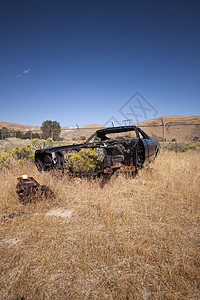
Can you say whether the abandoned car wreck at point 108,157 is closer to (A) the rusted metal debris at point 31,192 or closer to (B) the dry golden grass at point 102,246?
(B) the dry golden grass at point 102,246

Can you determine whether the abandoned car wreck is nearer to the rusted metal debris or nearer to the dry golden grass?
the dry golden grass

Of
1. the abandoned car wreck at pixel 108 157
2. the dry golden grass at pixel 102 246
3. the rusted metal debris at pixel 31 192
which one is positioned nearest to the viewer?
the dry golden grass at pixel 102 246

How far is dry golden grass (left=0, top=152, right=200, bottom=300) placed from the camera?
156cm

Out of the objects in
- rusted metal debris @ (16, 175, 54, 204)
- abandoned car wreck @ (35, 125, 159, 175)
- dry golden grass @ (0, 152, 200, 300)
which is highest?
abandoned car wreck @ (35, 125, 159, 175)

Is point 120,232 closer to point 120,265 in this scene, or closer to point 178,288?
point 120,265

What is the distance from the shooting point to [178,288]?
60.6 inches

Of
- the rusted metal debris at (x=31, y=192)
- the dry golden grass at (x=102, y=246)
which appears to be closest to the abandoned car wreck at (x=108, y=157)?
the dry golden grass at (x=102, y=246)

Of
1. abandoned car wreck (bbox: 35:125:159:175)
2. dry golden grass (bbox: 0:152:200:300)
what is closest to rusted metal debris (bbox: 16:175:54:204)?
dry golden grass (bbox: 0:152:200:300)

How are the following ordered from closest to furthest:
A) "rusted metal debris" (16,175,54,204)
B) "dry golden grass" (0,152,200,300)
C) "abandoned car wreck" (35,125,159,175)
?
"dry golden grass" (0,152,200,300) → "rusted metal debris" (16,175,54,204) → "abandoned car wreck" (35,125,159,175)

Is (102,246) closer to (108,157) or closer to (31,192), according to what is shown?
(31,192)

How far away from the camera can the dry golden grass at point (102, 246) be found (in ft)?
5.13

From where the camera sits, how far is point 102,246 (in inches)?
84.6

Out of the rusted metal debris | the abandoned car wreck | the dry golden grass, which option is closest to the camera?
the dry golden grass

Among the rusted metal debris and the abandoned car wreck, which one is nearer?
the rusted metal debris
